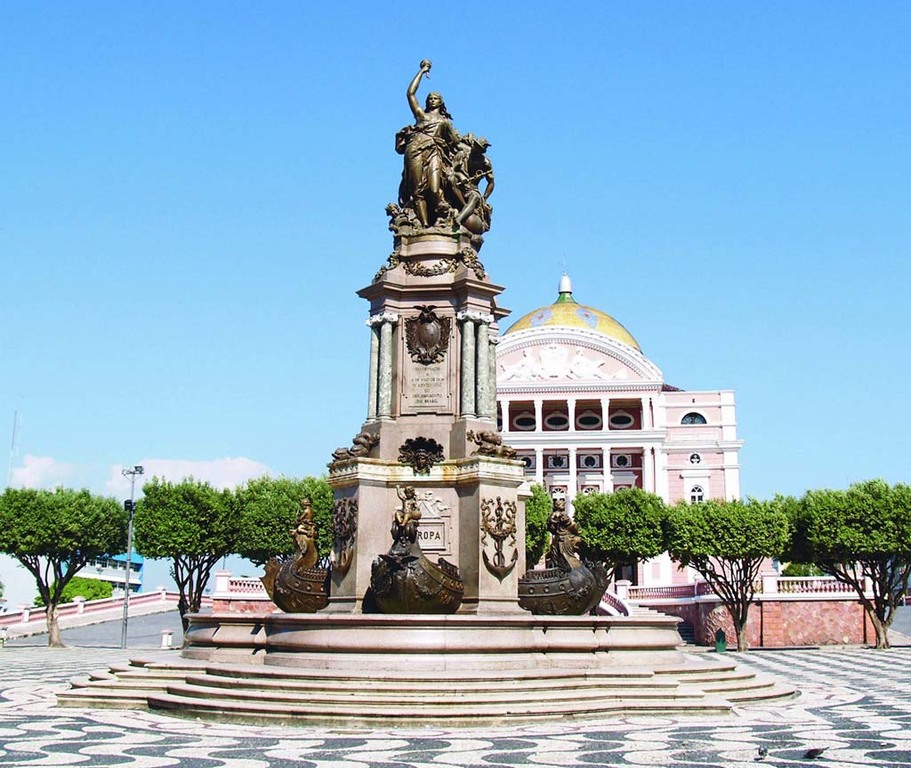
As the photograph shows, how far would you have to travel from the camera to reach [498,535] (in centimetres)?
1825

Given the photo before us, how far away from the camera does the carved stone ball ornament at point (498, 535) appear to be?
59.6ft

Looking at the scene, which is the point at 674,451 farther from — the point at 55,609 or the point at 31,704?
the point at 31,704

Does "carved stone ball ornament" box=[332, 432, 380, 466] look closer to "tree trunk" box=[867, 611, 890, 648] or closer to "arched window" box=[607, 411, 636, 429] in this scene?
"tree trunk" box=[867, 611, 890, 648]

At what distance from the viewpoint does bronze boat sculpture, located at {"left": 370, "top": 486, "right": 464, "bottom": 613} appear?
53.4ft

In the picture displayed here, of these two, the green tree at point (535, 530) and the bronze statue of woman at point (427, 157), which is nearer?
the bronze statue of woman at point (427, 157)

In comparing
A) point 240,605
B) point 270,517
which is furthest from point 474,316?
point 240,605

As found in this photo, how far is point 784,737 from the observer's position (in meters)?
12.5

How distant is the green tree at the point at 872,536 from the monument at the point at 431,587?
30029mm

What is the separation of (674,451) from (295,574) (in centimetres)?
6772

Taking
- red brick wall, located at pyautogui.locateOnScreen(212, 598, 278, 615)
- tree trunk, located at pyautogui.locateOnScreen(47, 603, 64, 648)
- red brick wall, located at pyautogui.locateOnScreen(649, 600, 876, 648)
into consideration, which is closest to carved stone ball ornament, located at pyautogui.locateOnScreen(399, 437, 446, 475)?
tree trunk, located at pyautogui.locateOnScreen(47, 603, 64, 648)

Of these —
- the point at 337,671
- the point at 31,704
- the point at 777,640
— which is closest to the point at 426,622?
the point at 337,671

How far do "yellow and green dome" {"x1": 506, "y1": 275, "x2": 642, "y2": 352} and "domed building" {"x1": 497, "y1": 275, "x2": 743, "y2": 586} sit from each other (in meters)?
4.49

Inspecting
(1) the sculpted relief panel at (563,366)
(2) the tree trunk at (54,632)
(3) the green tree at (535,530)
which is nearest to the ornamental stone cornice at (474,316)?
(3) the green tree at (535,530)

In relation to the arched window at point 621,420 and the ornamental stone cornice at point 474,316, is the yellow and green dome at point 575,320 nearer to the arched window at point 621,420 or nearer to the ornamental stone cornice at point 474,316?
the arched window at point 621,420
